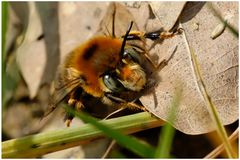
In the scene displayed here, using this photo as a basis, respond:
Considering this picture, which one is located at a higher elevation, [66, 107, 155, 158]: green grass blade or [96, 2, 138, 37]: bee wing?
[96, 2, 138, 37]: bee wing

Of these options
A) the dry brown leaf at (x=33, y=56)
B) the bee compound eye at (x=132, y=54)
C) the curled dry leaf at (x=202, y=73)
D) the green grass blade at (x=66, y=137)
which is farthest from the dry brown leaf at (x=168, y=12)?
the dry brown leaf at (x=33, y=56)

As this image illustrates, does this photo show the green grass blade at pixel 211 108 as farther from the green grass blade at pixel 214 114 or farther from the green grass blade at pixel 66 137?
the green grass blade at pixel 66 137

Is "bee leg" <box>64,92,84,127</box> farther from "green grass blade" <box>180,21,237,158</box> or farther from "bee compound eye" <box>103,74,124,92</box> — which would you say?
"green grass blade" <box>180,21,237,158</box>

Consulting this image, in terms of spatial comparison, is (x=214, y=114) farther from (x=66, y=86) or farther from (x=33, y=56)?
(x=33, y=56)

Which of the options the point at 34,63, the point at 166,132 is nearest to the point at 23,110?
the point at 34,63

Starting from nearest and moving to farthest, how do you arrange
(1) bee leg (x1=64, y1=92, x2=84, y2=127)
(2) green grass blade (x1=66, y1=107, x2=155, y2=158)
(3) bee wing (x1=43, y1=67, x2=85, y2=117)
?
(2) green grass blade (x1=66, y1=107, x2=155, y2=158) < (3) bee wing (x1=43, y1=67, x2=85, y2=117) < (1) bee leg (x1=64, y1=92, x2=84, y2=127)

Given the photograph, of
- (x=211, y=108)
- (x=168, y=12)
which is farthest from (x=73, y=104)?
(x=211, y=108)

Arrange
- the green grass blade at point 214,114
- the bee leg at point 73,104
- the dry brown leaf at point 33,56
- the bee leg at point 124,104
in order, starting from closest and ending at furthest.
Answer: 1. the green grass blade at point 214,114
2. the bee leg at point 124,104
3. the bee leg at point 73,104
4. the dry brown leaf at point 33,56

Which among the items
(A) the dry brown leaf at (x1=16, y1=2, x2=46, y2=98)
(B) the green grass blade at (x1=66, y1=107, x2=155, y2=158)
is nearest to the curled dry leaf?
(B) the green grass blade at (x1=66, y1=107, x2=155, y2=158)

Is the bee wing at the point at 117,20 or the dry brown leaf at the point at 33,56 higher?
the bee wing at the point at 117,20

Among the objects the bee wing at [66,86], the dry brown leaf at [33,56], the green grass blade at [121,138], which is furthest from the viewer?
the dry brown leaf at [33,56]
